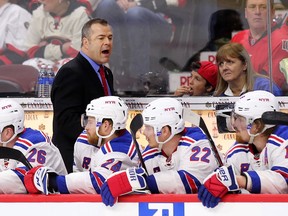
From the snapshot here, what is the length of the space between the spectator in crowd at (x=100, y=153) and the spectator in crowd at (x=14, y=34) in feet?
6.92

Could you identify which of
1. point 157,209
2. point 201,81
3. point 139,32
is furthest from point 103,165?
point 139,32

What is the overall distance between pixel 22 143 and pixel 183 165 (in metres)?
1.04

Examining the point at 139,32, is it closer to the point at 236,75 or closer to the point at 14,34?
the point at 236,75

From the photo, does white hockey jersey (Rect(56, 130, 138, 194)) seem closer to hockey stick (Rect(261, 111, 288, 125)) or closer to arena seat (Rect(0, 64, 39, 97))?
hockey stick (Rect(261, 111, 288, 125))

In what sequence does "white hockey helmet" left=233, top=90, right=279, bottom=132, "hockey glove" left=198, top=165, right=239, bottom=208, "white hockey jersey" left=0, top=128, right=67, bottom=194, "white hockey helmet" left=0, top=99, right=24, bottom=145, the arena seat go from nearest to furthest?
1. "hockey glove" left=198, top=165, right=239, bottom=208
2. "white hockey helmet" left=233, top=90, right=279, bottom=132
3. "white hockey jersey" left=0, top=128, right=67, bottom=194
4. "white hockey helmet" left=0, top=99, right=24, bottom=145
5. the arena seat

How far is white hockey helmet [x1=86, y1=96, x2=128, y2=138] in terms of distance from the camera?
7.76 meters

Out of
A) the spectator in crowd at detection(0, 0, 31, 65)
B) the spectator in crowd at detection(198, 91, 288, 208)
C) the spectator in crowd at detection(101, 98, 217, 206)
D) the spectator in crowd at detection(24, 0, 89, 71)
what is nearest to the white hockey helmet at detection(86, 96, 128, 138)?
the spectator in crowd at detection(101, 98, 217, 206)

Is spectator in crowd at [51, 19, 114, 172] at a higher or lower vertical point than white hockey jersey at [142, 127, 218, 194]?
higher

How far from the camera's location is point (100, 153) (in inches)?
301

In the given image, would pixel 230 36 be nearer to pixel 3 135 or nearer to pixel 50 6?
pixel 50 6

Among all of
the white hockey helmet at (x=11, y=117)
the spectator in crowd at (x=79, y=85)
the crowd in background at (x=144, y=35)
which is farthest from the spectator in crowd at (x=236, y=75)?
the white hockey helmet at (x=11, y=117)

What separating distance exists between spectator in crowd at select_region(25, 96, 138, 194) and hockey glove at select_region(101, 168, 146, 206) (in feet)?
0.96

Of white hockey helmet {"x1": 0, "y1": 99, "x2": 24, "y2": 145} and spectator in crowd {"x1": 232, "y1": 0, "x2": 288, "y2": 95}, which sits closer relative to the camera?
white hockey helmet {"x1": 0, "y1": 99, "x2": 24, "y2": 145}

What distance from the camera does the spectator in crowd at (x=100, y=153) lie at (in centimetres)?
732
